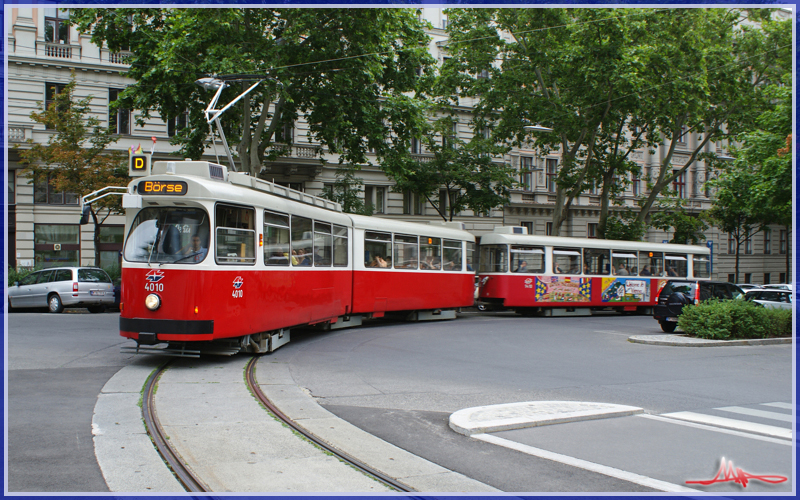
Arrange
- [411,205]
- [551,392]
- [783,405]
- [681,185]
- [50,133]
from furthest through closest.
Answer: [681,185] < [411,205] < [50,133] < [551,392] < [783,405]

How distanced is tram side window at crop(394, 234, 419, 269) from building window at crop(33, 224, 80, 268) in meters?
17.9

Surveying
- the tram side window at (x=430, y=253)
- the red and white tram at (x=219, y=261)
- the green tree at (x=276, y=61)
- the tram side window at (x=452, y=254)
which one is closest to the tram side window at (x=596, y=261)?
the tram side window at (x=452, y=254)

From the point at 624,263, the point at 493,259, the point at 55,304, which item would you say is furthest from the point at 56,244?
the point at 624,263

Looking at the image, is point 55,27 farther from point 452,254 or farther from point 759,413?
point 759,413

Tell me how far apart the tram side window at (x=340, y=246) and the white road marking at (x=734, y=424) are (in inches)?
365

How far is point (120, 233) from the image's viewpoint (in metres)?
32.3

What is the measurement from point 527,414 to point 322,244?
8234 millimetres

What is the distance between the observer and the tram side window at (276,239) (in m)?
12.1

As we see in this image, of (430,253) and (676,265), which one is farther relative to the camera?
(676,265)

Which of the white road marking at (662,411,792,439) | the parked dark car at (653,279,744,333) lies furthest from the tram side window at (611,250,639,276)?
the white road marking at (662,411,792,439)

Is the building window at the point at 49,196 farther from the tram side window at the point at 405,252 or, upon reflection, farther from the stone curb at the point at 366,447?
the stone curb at the point at 366,447

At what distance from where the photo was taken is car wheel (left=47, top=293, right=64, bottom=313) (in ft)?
75.6

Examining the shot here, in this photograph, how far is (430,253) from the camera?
20.8 meters

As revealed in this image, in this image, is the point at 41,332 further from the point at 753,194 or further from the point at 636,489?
the point at 753,194
